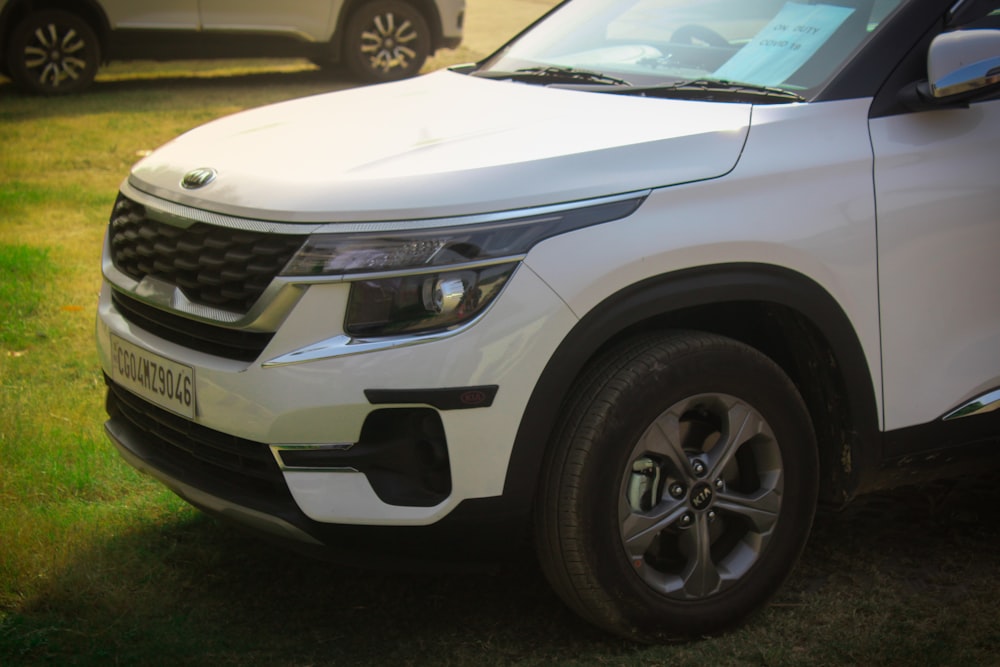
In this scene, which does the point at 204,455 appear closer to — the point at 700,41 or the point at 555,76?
the point at 555,76

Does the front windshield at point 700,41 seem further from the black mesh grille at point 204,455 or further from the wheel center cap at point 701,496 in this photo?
the black mesh grille at point 204,455

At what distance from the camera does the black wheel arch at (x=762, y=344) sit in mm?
2697

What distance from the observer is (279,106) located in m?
3.86

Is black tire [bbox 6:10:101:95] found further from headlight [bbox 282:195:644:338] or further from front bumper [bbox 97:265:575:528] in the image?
headlight [bbox 282:195:644:338]

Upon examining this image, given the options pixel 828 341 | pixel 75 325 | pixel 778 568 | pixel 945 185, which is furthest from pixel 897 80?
pixel 75 325

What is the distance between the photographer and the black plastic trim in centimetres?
260

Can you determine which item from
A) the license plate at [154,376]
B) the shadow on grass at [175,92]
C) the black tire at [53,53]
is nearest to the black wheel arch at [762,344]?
the license plate at [154,376]

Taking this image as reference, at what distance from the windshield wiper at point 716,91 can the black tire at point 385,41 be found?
8810 mm

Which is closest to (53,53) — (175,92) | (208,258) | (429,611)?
(175,92)

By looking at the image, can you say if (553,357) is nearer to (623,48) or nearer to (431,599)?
(431,599)

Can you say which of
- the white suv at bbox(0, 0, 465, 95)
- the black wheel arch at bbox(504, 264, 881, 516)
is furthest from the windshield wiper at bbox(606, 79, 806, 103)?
the white suv at bbox(0, 0, 465, 95)

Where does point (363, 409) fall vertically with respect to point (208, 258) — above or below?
below

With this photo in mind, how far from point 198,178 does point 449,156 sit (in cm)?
66

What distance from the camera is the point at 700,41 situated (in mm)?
3678
